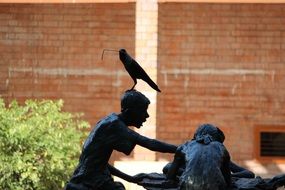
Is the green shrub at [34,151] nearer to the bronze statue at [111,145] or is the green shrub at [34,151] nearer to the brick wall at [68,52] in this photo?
the brick wall at [68,52]

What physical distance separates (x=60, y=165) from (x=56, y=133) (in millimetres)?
650

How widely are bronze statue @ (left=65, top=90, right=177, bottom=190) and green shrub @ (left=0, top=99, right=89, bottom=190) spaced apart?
8.31 meters

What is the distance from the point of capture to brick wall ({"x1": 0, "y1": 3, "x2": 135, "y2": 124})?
22.4 meters

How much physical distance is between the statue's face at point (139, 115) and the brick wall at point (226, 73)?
45.9 feet

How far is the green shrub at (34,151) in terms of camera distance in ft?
53.6

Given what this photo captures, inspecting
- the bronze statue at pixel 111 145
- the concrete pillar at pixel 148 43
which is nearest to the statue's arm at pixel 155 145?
the bronze statue at pixel 111 145

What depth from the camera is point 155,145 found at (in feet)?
26.1

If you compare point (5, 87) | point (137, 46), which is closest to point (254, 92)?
point (137, 46)

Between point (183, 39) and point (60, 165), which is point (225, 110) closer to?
point (183, 39)

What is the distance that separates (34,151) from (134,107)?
880cm

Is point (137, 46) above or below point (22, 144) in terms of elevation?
above

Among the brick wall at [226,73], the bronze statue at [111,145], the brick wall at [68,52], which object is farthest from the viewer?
the brick wall at [68,52]

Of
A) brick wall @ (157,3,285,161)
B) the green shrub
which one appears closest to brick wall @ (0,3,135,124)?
brick wall @ (157,3,285,161)

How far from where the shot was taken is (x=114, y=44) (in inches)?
883
